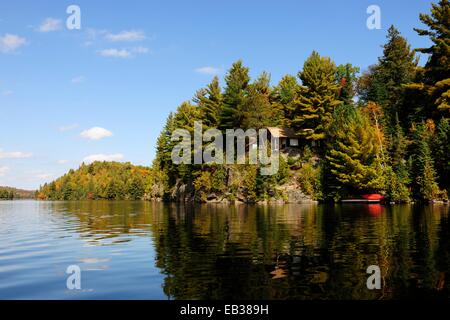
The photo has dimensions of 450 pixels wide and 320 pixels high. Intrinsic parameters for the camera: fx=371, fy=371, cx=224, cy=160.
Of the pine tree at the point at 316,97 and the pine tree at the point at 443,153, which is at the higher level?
the pine tree at the point at 316,97

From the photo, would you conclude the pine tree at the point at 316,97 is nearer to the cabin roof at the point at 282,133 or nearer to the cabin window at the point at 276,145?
the cabin roof at the point at 282,133

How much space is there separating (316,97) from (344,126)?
9097 mm

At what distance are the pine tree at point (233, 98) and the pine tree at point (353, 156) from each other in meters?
18.0

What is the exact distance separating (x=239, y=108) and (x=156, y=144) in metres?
40.0

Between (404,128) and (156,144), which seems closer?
(404,128)

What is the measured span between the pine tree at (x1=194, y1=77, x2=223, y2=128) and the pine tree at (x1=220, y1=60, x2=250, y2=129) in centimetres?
376

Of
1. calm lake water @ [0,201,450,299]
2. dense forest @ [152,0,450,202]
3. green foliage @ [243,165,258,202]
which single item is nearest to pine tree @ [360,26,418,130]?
dense forest @ [152,0,450,202]

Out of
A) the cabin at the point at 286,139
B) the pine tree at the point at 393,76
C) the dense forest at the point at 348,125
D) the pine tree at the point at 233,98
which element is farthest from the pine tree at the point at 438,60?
the pine tree at the point at 233,98

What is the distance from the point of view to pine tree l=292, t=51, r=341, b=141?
214 ft

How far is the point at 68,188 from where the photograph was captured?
613 ft

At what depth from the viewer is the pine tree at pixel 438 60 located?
55850 mm

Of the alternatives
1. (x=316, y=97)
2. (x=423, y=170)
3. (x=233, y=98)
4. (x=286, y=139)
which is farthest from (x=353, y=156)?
(x=233, y=98)

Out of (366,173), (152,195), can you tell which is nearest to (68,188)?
(152,195)

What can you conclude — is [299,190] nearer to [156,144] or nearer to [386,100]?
[386,100]
